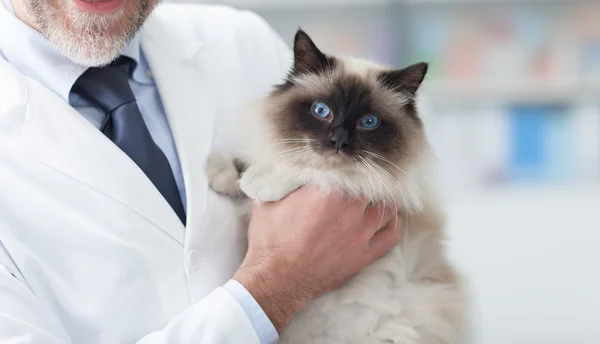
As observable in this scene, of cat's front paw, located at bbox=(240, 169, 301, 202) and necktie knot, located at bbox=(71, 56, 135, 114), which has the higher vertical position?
necktie knot, located at bbox=(71, 56, 135, 114)

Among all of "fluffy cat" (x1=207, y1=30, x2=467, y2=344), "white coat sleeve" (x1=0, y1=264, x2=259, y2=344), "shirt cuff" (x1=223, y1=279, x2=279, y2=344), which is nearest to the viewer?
"white coat sleeve" (x1=0, y1=264, x2=259, y2=344)

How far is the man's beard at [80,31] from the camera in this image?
1413 mm

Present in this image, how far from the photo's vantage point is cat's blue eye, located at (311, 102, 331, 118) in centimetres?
142

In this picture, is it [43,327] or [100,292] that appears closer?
[43,327]

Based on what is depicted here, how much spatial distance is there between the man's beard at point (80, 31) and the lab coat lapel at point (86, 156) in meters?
0.11

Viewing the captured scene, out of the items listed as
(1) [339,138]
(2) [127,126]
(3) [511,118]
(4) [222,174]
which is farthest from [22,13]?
(3) [511,118]

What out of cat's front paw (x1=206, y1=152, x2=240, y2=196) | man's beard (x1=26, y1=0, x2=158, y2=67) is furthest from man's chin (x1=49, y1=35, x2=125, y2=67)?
cat's front paw (x1=206, y1=152, x2=240, y2=196)

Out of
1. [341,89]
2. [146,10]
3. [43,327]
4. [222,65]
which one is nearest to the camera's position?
[43,327]

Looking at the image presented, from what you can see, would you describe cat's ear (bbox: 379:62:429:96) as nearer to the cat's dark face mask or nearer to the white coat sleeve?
the cat's dark face mask

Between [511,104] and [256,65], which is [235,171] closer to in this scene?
[256,65]

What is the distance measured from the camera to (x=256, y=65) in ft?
6.40

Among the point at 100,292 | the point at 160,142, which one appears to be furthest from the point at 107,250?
the point at 160,142

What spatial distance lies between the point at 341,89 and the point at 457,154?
7.69 ft

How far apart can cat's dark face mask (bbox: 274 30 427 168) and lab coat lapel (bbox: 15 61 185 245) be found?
342 millimetres
